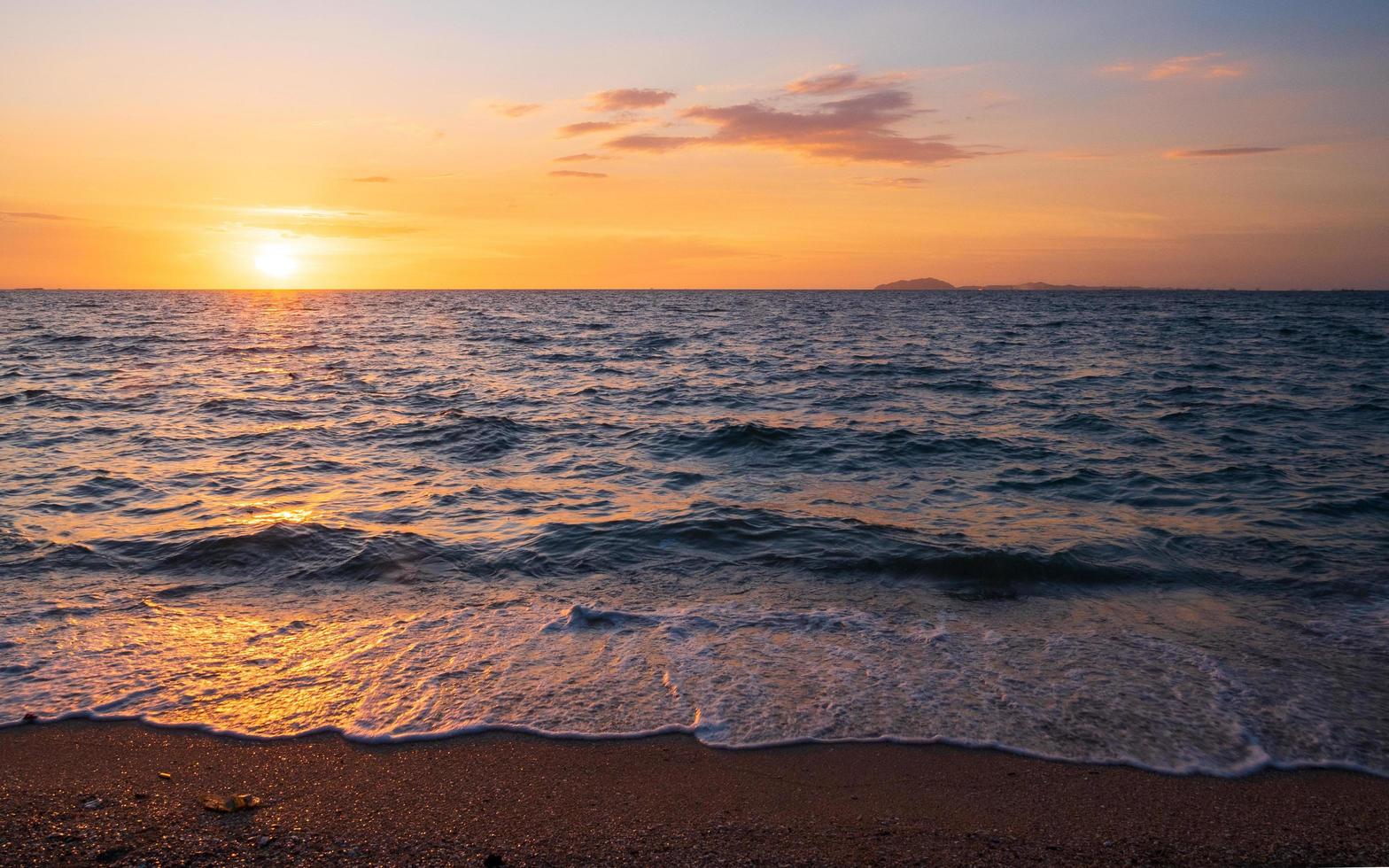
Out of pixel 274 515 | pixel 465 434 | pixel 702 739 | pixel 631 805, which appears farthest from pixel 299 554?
pixel 465 434

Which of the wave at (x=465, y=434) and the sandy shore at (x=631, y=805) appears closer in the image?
Result: the sandy shore at (x=631, y=805)

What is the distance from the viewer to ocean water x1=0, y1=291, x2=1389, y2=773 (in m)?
5.28

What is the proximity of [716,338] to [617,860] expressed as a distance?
1649 inches

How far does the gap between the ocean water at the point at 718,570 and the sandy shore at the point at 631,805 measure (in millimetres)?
249

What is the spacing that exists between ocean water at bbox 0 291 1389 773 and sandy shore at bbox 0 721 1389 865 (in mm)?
249

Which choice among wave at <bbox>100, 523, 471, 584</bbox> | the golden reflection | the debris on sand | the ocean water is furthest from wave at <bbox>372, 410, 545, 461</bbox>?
the debris on sand

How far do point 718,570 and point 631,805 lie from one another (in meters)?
4.23

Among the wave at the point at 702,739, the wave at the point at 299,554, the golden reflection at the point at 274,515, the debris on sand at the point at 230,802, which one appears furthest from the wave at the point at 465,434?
the debris on sand at the point at 230,802

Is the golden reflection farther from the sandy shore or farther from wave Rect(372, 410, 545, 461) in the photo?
the sandy shore

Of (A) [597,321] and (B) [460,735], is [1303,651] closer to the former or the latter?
(B) [460,735]

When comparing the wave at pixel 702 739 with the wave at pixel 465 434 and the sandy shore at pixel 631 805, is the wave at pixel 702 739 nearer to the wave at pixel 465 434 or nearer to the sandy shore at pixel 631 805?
the sandy shore at pixel 631 805

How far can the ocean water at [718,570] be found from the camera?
17.3ft

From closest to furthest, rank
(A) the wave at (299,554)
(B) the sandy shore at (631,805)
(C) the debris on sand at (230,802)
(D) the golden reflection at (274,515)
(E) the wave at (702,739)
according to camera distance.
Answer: (B) the sandy shore at (631,805) → (C) the debris on sand at (230,802) → (E) the wave at (702,739) → (A) the wave at (299,554) → (D) the golden reflection at (274,515)

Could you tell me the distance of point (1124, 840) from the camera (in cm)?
393
